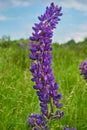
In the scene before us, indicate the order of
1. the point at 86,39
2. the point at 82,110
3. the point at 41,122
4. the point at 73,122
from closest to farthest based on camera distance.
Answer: the point at 41,122
the point at 73,122
the point at 82,110
the point at 86,39

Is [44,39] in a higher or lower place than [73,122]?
higher

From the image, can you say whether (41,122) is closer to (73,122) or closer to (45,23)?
(45,23)

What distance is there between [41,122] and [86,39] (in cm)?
1694

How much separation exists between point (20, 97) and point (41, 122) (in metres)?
1.73

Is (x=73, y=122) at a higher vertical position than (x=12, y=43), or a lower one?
lower

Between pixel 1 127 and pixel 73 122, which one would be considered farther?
pixel 73 122

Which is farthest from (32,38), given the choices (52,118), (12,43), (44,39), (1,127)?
(12,43)

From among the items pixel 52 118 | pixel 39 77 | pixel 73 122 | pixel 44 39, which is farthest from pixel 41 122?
pixel 73 122

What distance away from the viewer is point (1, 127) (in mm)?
3592

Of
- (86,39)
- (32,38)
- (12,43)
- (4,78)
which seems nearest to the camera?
(32,38)

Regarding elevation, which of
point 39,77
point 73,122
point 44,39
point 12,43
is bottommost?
point 73,122

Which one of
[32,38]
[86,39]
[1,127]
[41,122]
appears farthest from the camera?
[86,39]

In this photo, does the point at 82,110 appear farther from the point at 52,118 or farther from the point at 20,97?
the point at 52,118

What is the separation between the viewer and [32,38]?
8.32ft
